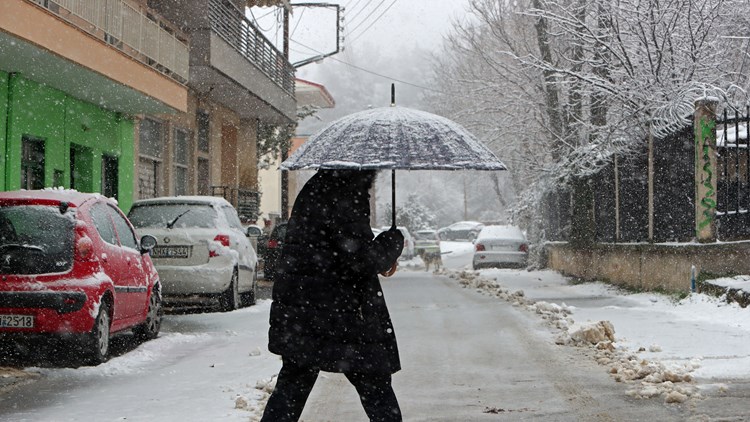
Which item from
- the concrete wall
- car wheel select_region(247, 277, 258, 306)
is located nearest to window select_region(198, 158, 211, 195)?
the concrete wall

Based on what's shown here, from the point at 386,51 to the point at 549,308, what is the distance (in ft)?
339

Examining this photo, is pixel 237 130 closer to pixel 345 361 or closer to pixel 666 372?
pixel 666 372

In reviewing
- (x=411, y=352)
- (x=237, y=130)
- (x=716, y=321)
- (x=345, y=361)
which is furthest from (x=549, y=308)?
(x=237, y=130)

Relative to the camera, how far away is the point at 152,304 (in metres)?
10.5

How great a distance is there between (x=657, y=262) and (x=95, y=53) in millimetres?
9157

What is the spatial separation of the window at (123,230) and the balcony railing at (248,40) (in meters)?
11.1

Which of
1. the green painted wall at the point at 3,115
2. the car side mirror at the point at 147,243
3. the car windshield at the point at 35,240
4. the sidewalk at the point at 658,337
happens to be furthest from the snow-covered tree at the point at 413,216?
the car windshield at the point at 35,240

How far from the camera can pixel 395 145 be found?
17.0ft

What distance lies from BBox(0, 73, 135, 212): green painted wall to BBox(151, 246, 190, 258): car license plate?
319 cm

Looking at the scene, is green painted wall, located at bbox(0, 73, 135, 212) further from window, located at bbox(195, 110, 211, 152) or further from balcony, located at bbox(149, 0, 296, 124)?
window, located at bbox(195, 110, 211, 152)

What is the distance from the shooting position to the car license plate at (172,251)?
1280 cm

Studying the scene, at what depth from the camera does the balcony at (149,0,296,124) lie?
67.8 ft

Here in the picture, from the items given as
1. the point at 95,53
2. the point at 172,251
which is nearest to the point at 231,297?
the point at 172,251

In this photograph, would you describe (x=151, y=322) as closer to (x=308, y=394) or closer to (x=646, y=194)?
(x=308, y=394)
